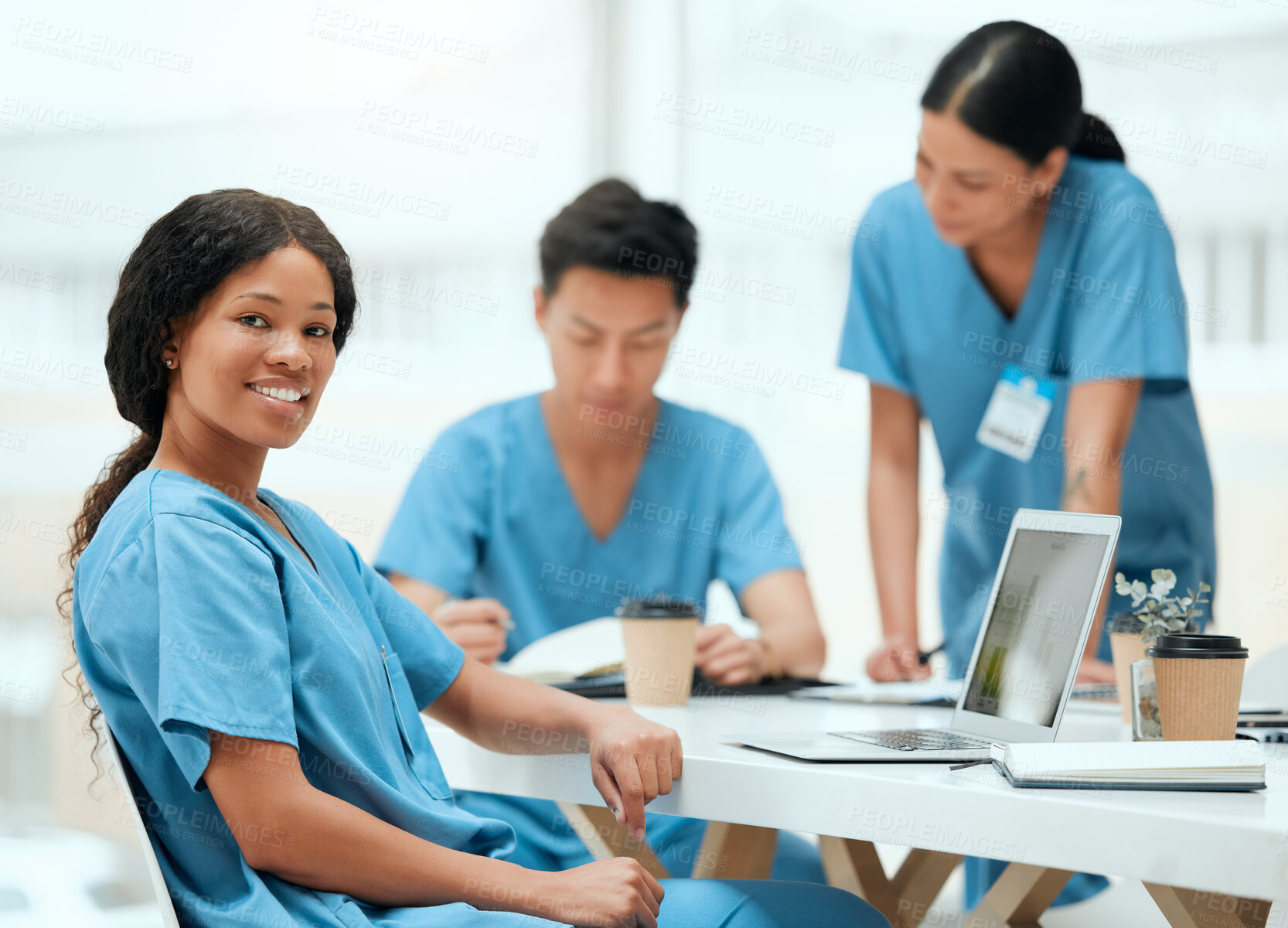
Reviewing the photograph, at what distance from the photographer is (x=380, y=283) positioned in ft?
8.93

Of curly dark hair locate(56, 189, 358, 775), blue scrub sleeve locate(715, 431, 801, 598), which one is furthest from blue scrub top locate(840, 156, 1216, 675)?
curly dark hair locate(56, 189, 358, 775)

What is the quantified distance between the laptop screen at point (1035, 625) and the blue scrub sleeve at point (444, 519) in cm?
85

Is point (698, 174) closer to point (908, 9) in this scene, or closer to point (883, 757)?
point (908, 9)

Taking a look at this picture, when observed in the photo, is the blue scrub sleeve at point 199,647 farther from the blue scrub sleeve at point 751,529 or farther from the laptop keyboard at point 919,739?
the blue scrub sleeve at point 751,529

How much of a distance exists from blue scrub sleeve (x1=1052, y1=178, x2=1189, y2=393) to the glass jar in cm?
88

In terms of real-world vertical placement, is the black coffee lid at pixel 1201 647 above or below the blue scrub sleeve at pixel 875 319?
below

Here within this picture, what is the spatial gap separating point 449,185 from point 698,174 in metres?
0.77

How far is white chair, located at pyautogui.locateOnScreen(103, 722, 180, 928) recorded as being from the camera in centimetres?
77

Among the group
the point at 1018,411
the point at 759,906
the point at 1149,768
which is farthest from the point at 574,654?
the point at 1018,411

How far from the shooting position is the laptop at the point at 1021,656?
3.38 feet

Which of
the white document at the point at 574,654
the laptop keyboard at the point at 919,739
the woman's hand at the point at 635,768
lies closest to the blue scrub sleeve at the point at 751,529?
the white document at the point at 574,654

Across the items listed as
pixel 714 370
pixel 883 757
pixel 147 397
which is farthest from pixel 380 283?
pixel 883 757

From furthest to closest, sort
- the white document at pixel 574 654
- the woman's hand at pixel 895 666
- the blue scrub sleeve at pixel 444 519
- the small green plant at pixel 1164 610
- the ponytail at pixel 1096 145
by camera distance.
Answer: the ponytail at pixel 1096 145
the blue scrub sleeve at pixel 444 519
the woman's hand at pixel 895 666
the white document at pixel 574 654
the small green plant at pixel 1164 610

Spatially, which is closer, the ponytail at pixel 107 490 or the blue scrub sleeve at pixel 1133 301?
the ponytail at pixel 107 490
